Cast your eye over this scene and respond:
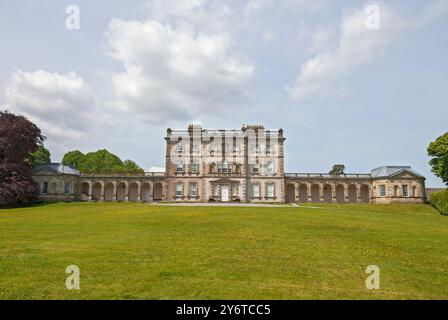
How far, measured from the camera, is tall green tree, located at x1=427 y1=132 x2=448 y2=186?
43.3 m

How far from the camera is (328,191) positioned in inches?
2181

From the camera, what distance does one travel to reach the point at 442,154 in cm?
4397

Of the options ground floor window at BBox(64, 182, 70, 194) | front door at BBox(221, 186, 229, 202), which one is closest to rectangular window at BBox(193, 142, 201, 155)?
front door at BBox(221, 186, 229, 202)

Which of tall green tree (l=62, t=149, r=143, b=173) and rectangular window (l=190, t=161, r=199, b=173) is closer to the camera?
rectangular window (l=190, t=161, r=199, b=173)

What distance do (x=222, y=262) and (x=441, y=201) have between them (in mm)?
41177

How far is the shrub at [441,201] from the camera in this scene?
1483 inches

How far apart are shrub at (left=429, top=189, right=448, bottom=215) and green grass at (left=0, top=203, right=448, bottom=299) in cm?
2558

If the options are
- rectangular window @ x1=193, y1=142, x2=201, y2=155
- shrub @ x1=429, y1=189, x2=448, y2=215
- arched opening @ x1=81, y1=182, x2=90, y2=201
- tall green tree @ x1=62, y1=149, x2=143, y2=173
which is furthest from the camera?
tall green tree @ x1=62, y1=149, x2=143, y2=173

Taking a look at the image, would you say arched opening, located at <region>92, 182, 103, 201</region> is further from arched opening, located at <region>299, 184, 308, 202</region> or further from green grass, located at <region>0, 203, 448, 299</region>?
green grass, located at <region>0, 203, 448, 299</region>

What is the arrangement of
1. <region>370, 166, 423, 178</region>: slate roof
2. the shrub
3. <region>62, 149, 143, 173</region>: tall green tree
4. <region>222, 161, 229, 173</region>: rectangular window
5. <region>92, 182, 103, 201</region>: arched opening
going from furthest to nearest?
<region>62, 149, 143, 173</region>: tall green tree, <region>92, 182, 103, 201</region>: arched opening, <region>222, 161, 229, 173</region>: rectangular window, <region>370, 166, 423, 178</region>: slate roof, the shrub

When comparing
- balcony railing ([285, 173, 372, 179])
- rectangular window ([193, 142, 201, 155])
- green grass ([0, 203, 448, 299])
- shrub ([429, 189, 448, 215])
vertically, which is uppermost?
rectangular window ([193, 142, 201, 155])

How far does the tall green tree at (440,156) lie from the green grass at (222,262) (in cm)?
3276

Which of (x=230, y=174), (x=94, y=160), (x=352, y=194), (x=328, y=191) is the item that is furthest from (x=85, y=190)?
(x=352, y=194)
